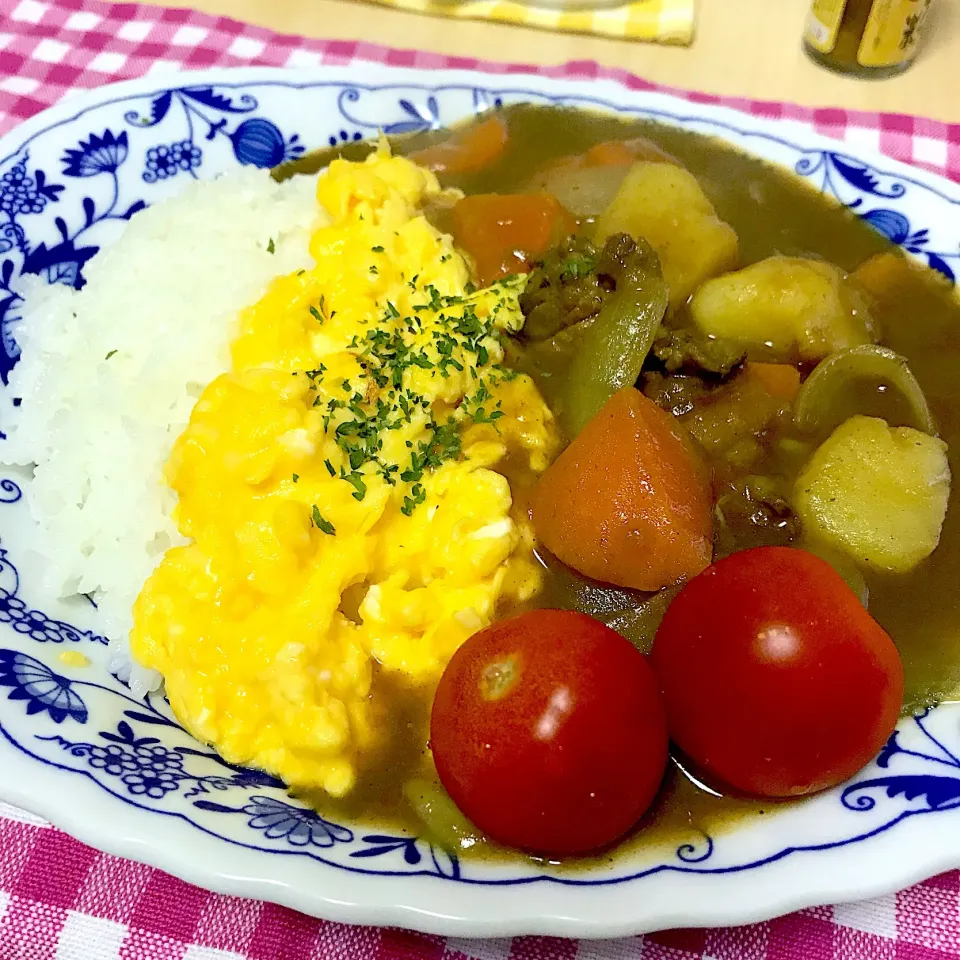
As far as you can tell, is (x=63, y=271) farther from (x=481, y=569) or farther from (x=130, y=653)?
(x=481, y=569)

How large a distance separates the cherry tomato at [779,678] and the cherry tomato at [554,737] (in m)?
0.10

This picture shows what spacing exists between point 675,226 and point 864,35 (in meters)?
1.94

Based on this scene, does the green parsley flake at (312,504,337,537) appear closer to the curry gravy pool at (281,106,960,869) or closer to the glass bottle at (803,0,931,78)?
the curry gravy pool at (281,106,960,869)

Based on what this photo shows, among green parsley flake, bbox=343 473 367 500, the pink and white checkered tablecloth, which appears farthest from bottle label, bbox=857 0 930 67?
the pink and white checkered tablecloth

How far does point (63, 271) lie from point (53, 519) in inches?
36.7

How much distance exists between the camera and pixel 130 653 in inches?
79.7

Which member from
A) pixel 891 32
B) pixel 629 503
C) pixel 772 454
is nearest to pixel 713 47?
pixel 891 32

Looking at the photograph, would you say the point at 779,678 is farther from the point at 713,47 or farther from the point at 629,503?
the point at 713,47

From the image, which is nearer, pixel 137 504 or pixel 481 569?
pixel 481 569

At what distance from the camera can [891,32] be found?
11.8 ft

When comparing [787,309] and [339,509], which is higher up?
[787,309]

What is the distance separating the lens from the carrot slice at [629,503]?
80.0 inches

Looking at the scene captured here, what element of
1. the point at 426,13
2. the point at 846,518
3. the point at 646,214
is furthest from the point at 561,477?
the point at 426,13

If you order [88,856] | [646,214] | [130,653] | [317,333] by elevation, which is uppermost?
[646,214]
